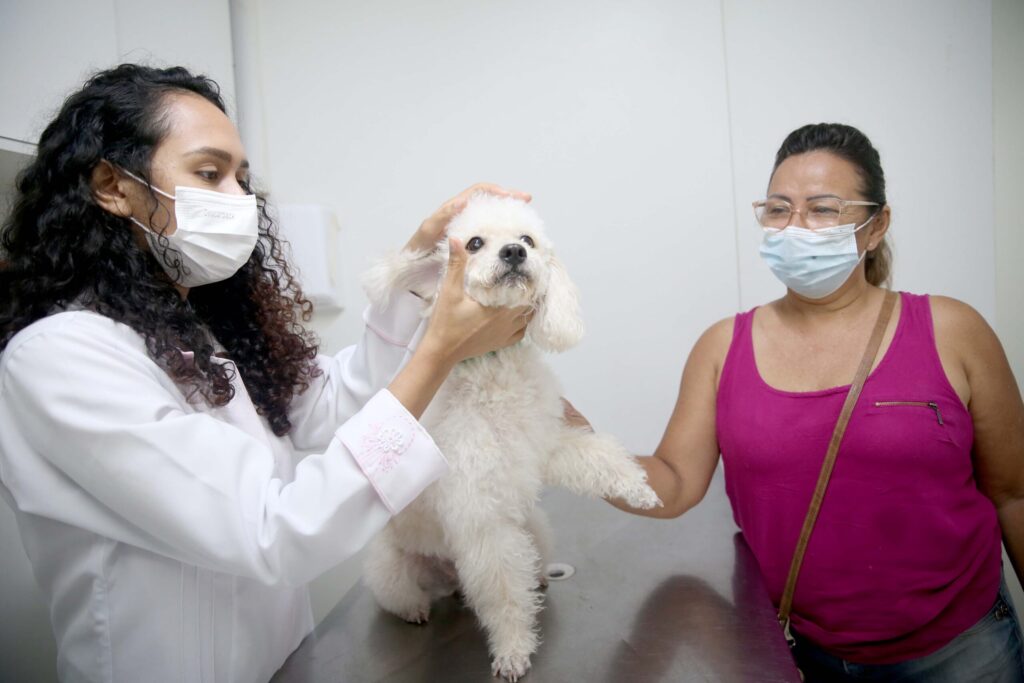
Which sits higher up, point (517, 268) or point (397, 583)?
point (517, 268)

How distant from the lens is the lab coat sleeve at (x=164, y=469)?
2.19ft

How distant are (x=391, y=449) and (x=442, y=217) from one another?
45cm

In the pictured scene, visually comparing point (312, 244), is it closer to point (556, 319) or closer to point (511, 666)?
point (556, 319)

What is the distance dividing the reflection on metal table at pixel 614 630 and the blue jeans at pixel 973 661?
0.31m

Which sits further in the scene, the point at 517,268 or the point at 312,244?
the point at 312,244

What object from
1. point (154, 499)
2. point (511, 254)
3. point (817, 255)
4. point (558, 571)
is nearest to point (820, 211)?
point (817, 255)

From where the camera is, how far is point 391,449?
2.47 feet

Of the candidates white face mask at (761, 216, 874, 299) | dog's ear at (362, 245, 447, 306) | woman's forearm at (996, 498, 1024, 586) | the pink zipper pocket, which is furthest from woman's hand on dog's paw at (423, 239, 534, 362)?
woman's forearm at (996, 498, 1024, 586)

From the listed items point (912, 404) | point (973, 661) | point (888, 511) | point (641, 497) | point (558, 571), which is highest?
point (912, 404)

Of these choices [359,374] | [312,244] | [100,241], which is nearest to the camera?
[100,241]

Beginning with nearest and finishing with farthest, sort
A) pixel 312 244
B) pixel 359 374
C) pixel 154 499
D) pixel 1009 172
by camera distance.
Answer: pixel 154 499, pixel 359 374, pixel 1009 172, pixel 312 244

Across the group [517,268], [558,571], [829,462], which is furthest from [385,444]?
[829,462]

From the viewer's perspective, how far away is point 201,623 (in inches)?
31.0

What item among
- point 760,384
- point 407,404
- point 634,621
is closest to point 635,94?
point 760,384
